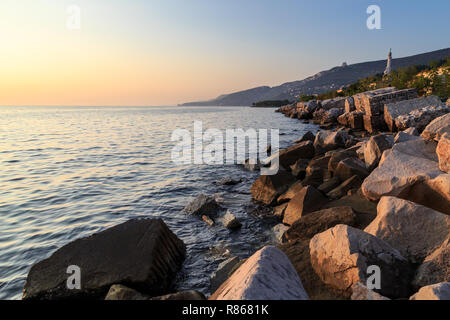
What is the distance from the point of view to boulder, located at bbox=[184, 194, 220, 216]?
8.22m

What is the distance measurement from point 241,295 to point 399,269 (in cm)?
237

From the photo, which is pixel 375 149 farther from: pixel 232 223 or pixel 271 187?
pixel 232 223

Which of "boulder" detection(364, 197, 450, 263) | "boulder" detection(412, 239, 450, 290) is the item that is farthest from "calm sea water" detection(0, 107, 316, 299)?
"boulder" detection(412, 239, 450, 290)

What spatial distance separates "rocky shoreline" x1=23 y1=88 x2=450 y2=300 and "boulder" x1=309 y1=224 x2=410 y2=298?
0.01 metres

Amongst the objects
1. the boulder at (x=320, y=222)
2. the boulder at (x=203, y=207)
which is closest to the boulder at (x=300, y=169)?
the boulder at (x=203, y=207)

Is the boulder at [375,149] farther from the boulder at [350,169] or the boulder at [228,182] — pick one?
the boulder at [228,182]

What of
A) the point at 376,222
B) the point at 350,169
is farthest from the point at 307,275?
the point at 350,169

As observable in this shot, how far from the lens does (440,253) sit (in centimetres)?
341

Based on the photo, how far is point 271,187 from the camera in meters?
8.96

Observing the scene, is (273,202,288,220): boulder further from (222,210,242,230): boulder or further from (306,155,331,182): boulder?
(306,155,331,182): boulder

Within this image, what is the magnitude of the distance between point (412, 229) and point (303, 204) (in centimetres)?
290
